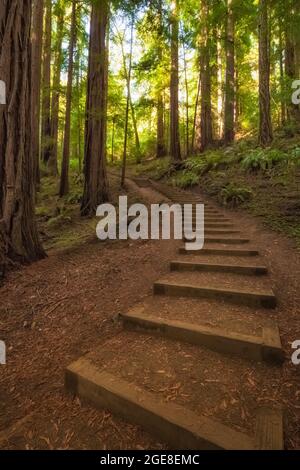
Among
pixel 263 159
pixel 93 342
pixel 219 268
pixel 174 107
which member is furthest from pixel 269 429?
pixel 174 107

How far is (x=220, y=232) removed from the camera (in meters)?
6.15

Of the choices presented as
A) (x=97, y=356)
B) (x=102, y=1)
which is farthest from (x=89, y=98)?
(x=97, y=356)

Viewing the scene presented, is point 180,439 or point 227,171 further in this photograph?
point 227,171

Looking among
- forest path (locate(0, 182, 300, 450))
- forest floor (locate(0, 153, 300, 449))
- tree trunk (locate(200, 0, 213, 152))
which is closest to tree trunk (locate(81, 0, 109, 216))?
forest floor (locate(0, 153, 300, 449))

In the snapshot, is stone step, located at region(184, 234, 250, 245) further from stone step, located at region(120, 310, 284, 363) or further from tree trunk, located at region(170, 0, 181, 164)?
tree trunk, located at region(170, 0, 181, 164)

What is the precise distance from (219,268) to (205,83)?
12.2 metres

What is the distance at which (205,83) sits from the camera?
45.2 ft

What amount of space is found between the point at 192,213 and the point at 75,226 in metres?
3.10

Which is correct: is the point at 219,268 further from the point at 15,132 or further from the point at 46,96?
the point at 46,96

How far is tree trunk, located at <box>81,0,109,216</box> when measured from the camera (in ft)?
26.6

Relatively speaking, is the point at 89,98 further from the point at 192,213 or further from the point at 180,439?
the point at 180,439

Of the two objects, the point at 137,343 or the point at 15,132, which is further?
the point at 15,132

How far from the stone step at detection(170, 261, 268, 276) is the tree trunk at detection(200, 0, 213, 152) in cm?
1088

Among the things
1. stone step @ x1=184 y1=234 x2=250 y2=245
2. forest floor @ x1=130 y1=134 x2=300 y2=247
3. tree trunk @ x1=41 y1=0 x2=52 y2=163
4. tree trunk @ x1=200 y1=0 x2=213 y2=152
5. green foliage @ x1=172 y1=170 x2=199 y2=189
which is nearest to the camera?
stone step @ x1=184 y1=234 x2=250 y2=245
